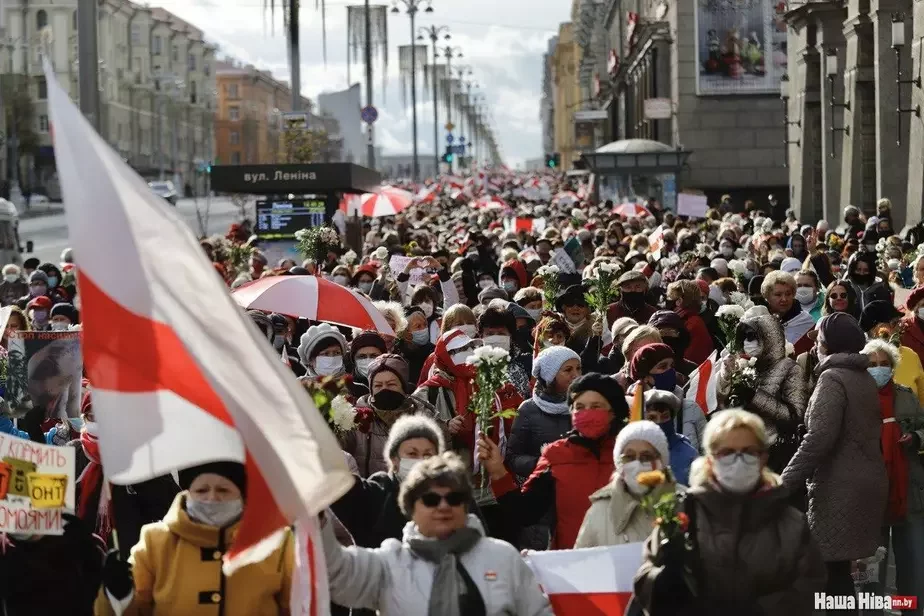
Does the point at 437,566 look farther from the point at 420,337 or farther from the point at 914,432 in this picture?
the point at 420,337

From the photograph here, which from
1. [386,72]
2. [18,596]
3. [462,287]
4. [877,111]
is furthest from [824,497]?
[386,72]

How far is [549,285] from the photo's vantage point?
50.2 feet

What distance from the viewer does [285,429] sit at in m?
5.04

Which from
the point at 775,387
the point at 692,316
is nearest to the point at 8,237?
the point at 692,316

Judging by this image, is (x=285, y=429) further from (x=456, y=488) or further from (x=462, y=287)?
(x=462, y=287)

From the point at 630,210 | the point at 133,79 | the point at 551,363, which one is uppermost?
the point at 133,79

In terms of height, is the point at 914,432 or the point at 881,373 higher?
the point at 881,373

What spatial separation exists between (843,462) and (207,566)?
3.62 meters

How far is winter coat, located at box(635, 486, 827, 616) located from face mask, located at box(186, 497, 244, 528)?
3.95 feet

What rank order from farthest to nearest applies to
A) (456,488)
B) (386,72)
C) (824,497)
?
(386,72) → (824,497) → (456,488)

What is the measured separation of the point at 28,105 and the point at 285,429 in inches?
4100

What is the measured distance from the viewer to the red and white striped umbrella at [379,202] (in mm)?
32769

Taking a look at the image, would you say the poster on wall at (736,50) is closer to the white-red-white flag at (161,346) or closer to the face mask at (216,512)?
the face mask at (216,512)

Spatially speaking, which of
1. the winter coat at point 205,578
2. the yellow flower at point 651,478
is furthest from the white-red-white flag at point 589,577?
the winter coat at point 205,578
